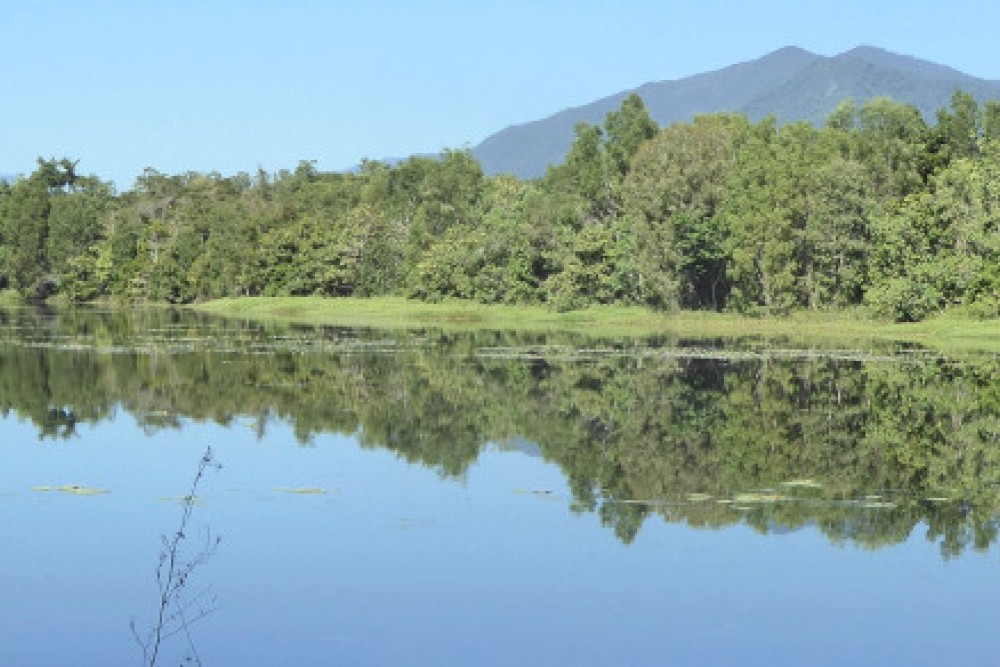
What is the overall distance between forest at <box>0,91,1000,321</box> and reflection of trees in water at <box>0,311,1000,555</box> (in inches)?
732

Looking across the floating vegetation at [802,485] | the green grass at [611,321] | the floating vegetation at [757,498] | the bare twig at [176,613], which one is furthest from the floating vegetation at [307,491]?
Result: the green grass at [611,321]

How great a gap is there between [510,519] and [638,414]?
10.2 m

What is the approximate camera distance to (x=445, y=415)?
26.4 m

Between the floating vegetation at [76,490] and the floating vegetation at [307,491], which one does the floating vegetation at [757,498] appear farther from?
the floating vegetation at [76,490]

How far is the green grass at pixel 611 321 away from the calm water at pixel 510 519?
1803 cm

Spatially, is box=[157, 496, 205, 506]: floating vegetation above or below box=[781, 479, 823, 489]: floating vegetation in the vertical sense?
above

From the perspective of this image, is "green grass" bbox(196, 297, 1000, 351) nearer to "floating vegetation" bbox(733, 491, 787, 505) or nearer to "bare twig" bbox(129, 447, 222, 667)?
"floating vegetation" bbox(733, 491, 787, 505)

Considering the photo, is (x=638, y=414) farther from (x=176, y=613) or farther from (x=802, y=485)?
(x=176, y=613)

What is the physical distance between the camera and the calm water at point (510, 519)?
1131 centimetres

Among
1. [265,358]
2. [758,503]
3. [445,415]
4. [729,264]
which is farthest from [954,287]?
[758,503]

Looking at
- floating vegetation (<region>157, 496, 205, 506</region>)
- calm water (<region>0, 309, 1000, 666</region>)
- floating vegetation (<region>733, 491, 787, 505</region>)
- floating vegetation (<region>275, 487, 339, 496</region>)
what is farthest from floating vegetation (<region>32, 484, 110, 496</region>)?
floating vegetation (<region>733, 491, 787, 505</region>)

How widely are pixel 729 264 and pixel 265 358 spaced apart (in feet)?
98.8

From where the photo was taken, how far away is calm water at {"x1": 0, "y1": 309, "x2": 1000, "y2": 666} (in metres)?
11.3

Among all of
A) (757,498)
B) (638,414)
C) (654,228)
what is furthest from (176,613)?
(654,228)
